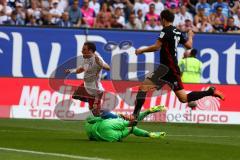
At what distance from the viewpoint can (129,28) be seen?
2830 centimetres

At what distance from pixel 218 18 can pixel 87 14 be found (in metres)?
4.55

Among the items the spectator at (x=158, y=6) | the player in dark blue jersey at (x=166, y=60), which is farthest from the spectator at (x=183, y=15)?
the player in dark blue jersey at (x=166, y=60)

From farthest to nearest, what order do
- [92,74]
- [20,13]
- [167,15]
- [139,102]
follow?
[20,13] < [92,74] < [139,102] < [167,15]

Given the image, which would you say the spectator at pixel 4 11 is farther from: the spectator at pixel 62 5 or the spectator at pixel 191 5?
the spectator at pixel 191 5

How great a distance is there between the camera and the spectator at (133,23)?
28.3 meters

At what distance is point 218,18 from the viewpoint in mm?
29719

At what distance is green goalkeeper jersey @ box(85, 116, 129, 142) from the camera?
49.8ft

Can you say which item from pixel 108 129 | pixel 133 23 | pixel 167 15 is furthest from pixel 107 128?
pixel 133 23

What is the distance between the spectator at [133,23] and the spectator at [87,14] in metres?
1.16

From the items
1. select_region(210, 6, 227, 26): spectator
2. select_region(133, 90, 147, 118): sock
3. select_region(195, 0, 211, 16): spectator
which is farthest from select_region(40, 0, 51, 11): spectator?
select_region(133, 90, 147, 118): sock

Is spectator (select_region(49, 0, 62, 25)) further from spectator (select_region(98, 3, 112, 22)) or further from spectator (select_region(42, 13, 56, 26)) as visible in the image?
spectator (select_region(98, 3, 112, 22))

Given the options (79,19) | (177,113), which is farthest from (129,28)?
(177,113)

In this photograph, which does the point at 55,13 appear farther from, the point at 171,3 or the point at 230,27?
the point at 230,27

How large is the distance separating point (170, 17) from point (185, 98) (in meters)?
1.81
